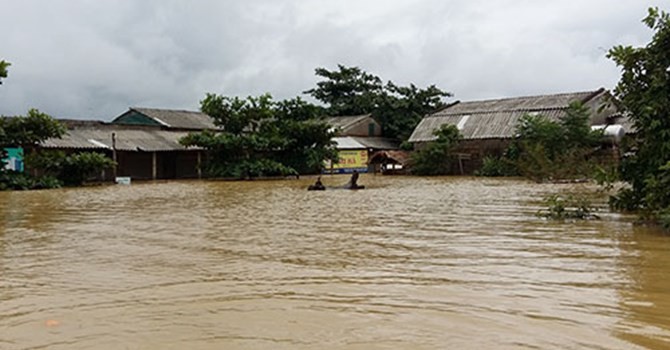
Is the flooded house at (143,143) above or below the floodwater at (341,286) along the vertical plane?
above

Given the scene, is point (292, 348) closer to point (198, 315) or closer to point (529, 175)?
point (198, 315)

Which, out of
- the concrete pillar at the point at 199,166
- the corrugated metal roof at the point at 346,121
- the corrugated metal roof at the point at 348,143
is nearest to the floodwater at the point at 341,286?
the concrete pillar at the point at 199,166

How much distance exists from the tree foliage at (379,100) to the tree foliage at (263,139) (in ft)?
31.7

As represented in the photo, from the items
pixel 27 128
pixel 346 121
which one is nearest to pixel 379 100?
pixel 346 121

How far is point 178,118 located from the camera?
112ft

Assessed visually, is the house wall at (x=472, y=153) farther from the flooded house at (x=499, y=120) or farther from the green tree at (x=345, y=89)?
the green tree at (x=345, y=89)

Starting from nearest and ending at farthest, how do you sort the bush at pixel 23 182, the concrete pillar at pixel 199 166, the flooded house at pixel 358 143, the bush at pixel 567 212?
the bush at pixel 567 212, the bush at pixel 23 182, the concrete pillar at pixel 199 166, the flooded house at pixel 358 143

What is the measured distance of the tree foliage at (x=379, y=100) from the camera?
3994 centimetres

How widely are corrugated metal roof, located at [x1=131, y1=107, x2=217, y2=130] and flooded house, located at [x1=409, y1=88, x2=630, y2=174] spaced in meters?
12.4

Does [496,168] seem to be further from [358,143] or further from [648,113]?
[648,113]

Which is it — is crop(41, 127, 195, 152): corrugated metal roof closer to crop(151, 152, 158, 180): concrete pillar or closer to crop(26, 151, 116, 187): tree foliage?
crop(151, 152, 158, 180): concrete pillar

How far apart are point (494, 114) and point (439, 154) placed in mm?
4574

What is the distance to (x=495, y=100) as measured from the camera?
35125 mm

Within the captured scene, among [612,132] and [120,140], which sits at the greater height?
[612,132]
